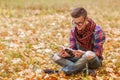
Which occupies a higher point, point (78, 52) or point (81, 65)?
point (78, 52)

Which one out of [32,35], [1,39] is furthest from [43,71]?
[32,35]

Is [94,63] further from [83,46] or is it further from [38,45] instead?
[38,45]

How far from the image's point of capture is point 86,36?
619 cm

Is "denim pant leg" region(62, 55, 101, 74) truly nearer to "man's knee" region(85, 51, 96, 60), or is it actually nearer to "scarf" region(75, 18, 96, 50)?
"man's knee" region(85, 51, 96, 60)

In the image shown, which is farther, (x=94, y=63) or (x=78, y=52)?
(x=94, y=63)

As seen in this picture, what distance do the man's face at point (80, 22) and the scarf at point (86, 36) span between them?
0.09m

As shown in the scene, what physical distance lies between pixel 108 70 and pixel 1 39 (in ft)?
11.5

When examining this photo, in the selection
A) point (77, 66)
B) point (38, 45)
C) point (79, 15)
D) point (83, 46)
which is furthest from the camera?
point (38, 45)

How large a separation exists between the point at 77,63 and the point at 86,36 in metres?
0.46

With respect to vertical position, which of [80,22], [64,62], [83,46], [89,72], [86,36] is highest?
[80,22]

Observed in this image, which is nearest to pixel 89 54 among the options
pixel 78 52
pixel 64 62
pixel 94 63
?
pixel 78 52

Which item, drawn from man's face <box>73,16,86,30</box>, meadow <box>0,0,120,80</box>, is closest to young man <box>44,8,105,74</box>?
man's face <box>73,16,86,30</box>

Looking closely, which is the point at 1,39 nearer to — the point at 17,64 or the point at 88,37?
the point at 17,64

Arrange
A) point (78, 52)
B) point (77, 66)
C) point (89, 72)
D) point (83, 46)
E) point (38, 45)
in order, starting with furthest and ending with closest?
point (38, 45), point (83, 46), point (89, 72), point (77, 66), point (78, 52)
